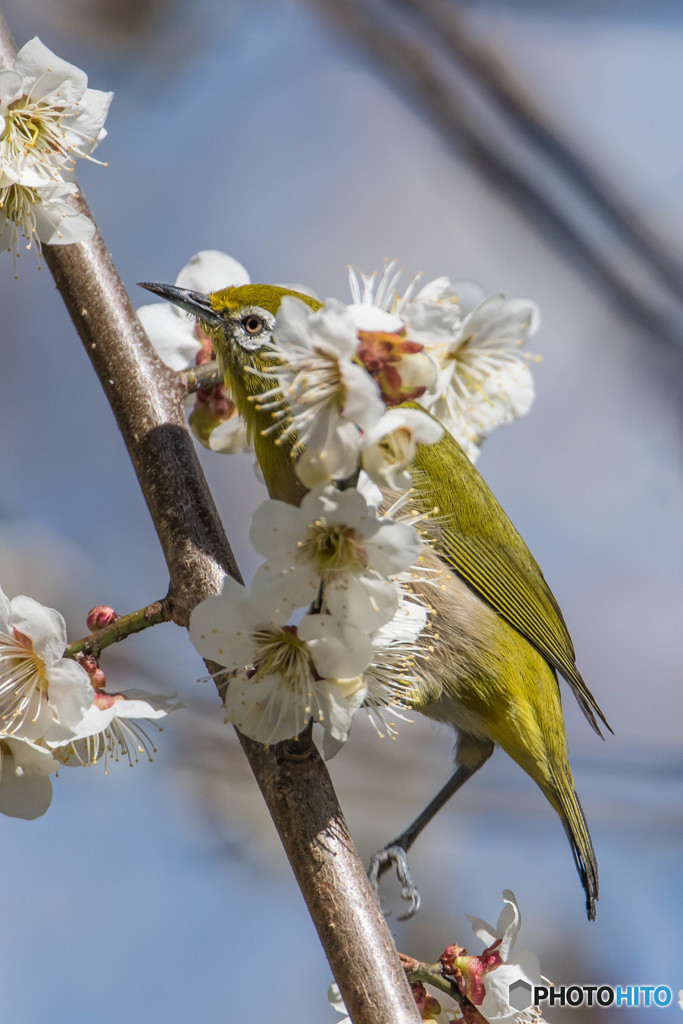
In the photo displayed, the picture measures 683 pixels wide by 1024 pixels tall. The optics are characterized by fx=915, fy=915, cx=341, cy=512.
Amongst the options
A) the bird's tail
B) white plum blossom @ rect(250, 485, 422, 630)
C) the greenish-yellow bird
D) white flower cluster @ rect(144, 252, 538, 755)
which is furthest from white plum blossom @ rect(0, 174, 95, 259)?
the bird's tail

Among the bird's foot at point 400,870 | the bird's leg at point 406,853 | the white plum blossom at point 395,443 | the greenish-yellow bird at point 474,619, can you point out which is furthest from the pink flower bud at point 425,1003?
the white plum blossom at point 395,443

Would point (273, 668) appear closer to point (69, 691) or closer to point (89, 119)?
point (69, 691)

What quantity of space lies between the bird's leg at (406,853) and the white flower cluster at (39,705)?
1.01m

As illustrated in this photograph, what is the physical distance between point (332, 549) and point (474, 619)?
5.70 ft

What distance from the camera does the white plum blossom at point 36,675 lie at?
1.73 m

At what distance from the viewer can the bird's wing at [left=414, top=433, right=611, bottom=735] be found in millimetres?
3137

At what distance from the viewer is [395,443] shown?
52.6 inches

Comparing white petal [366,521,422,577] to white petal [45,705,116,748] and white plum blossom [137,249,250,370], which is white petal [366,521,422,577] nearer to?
white petal [45,705,116,748]

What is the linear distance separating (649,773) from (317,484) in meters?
4.73

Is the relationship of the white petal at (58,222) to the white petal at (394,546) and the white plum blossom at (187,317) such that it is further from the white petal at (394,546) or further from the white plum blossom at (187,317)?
the white petal at (394,546)

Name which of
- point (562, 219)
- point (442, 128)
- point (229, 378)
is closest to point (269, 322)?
point (229, 378)

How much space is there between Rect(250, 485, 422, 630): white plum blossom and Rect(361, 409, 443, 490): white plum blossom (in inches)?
2.4

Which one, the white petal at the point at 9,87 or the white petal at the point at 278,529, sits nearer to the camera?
the white petal at the point at 278,529

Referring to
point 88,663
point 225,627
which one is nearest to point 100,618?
point 88,663
